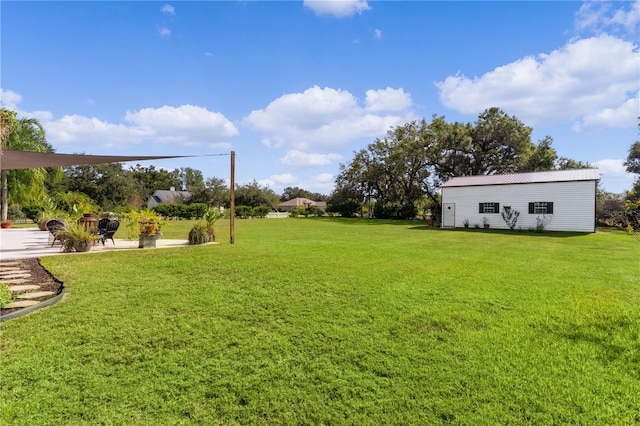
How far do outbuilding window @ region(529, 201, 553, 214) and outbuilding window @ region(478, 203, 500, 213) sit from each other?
73.0 inches

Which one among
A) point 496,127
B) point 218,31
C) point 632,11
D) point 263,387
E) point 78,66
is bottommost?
point 263,387

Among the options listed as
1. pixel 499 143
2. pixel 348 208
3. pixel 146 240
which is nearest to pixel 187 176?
pixel 348 208

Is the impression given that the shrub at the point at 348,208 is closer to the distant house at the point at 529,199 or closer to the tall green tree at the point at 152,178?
the distant house at the point at 529,199

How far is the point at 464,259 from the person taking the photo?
309 inches

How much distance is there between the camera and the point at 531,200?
19.2m

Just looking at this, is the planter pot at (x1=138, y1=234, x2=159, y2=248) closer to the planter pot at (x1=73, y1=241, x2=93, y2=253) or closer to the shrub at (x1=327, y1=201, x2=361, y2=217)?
the planter pot at (x1=73, y1=241, x2=93, y2=253)

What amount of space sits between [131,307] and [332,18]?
33.8 ft

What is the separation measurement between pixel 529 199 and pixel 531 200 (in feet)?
0.40

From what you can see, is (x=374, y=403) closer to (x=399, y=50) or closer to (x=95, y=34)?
(x=95, y=34)

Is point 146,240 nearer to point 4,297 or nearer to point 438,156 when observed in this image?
point 4,297

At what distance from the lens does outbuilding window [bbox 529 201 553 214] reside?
1861cm

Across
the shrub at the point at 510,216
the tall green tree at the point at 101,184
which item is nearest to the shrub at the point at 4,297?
the shrub at the point at 510,216

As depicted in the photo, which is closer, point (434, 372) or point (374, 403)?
point (374, 403)

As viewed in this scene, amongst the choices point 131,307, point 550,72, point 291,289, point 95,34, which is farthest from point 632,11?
point 95,34
